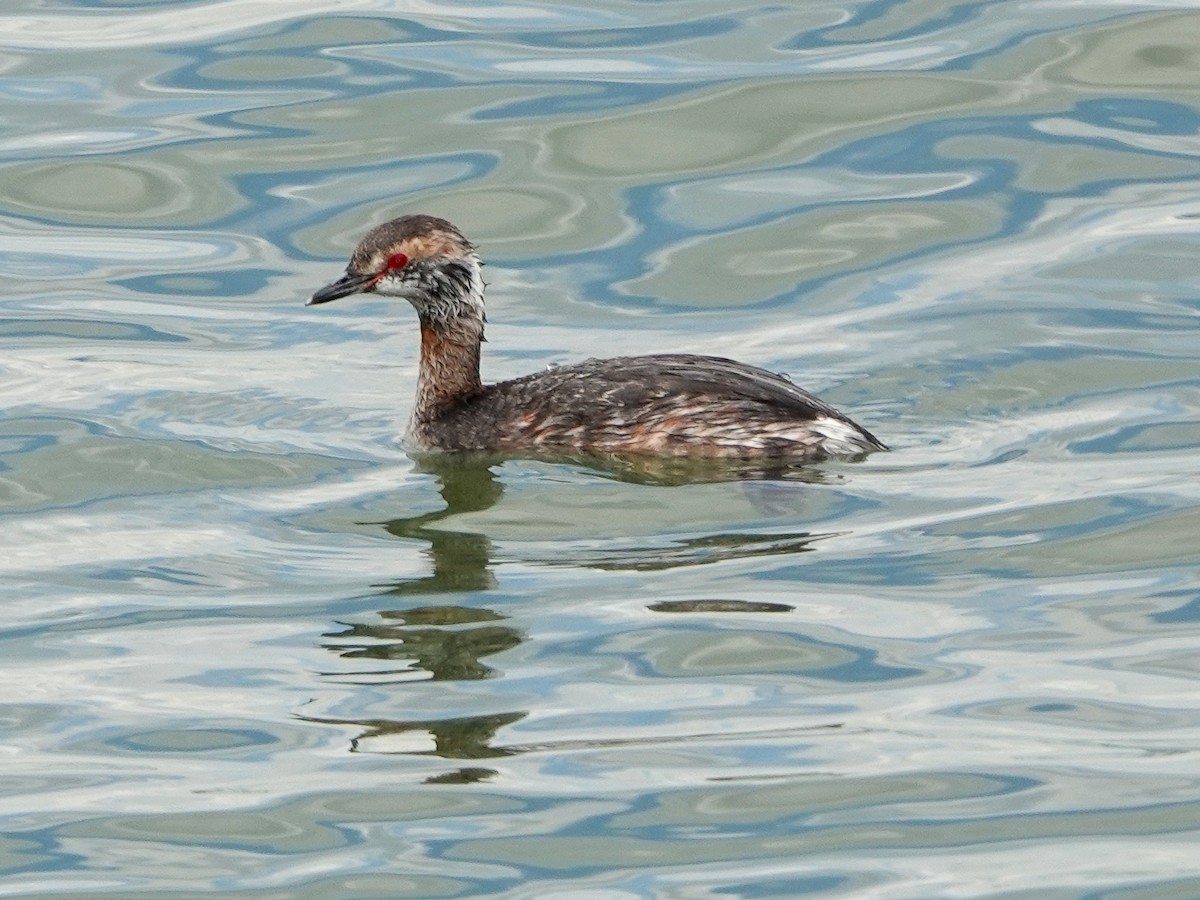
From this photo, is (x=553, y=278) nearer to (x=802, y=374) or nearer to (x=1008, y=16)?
(x=802, y=374)

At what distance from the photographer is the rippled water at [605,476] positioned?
6.99m

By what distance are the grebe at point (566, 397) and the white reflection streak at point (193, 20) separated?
558 centimetres

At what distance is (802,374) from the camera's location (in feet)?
39.2

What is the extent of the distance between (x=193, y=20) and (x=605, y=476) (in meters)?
7.55

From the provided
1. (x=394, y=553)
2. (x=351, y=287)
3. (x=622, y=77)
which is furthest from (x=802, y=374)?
(x=622, y=77)

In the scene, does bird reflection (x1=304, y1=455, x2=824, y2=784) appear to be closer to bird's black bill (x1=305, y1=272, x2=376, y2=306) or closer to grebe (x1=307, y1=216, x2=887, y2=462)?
grebe (x1=307, y1=216, x2=887, y2=462)

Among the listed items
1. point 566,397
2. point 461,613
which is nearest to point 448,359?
point 566,397

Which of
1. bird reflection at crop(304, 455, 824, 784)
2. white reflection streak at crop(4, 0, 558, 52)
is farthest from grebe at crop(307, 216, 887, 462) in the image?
white reflection streak at crop(4, 0, 558, 52)

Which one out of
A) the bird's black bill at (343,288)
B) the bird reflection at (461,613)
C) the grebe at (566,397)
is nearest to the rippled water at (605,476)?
the bird reflection at (461,613)

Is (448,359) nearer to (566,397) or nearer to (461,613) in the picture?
(566,397)

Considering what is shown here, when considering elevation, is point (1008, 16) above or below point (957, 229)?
above

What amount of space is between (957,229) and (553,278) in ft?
7.37

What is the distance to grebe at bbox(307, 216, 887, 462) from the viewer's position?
10.3m

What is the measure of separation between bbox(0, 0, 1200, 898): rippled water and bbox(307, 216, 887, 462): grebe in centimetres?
26
